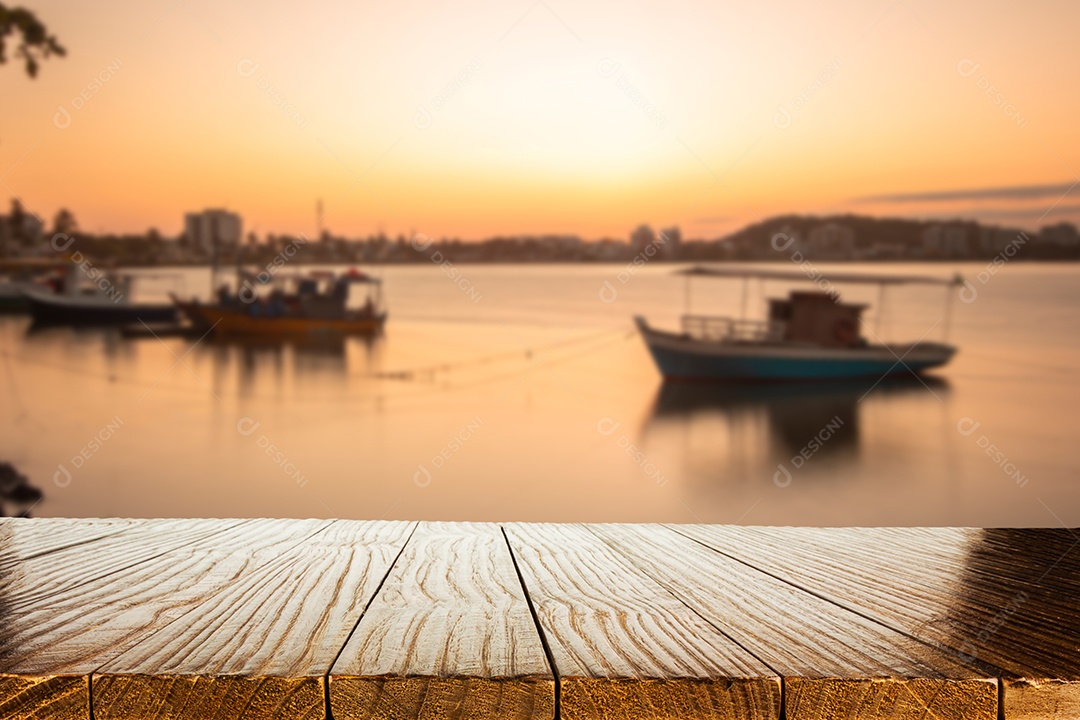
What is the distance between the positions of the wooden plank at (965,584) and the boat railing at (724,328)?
149 inches

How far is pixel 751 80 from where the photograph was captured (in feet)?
12.7

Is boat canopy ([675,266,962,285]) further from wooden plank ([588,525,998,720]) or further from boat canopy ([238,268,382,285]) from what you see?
wooden plank ([588,525,998,720])

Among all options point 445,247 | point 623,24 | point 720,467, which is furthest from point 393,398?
point 623,24

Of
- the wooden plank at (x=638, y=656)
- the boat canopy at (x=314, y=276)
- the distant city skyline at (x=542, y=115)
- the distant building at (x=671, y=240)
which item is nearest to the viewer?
the wooden plank at (x=638, y=656)

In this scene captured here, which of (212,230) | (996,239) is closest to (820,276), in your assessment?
(996,239)

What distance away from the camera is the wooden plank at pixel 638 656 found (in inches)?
18.4

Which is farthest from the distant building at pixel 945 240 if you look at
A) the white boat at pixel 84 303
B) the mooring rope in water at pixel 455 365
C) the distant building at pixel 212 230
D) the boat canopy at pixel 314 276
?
the white boat at pixel 84 303

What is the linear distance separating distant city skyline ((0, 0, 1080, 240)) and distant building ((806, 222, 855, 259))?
0.41 ft

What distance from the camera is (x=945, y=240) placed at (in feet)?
14.7

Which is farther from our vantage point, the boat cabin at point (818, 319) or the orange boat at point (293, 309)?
the orange boat at point (293, 309)

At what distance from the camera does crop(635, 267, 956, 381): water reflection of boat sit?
461 centimetres

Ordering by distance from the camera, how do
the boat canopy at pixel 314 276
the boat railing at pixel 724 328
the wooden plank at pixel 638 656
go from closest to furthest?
the wooden plank at pixel 638 656, the boat canopy at pixel 314 276, the boat railing at pixel 724 328

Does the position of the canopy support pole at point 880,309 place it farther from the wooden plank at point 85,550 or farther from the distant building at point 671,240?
the wooden plank at point 85,550

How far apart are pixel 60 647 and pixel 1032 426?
5.14 m
